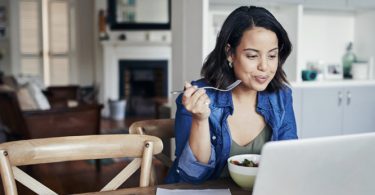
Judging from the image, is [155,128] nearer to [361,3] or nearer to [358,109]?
[358,109]

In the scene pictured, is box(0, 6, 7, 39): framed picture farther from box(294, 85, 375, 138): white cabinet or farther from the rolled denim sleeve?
the rolled denim sleeve

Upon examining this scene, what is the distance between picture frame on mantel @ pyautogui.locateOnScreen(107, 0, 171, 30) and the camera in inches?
264

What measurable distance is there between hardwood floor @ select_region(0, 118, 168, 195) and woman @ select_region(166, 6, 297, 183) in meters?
1.99

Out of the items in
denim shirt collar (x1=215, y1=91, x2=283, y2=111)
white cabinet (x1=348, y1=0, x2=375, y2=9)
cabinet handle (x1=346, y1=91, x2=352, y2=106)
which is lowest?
cabinet handle (x1=346, y1=91, x2=352, y2=106)

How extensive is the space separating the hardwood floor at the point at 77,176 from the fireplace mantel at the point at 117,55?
2758 mm

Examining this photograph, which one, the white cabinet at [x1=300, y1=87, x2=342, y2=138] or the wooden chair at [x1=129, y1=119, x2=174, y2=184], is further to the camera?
the white cabinet at [x1=300, y1=87, x2=342, y2=138]

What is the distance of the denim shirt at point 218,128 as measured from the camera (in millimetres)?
1154

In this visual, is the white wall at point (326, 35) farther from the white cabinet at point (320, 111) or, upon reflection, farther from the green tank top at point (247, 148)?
the green tank top at point (247, 148)

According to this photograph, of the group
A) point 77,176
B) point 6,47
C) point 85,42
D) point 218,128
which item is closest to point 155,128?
point 218,128

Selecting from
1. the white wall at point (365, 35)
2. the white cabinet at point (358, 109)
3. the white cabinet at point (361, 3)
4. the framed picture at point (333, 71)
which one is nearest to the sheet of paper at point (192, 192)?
the white cabinet at point (358, 109)

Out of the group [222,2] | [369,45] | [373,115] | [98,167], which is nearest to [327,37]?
[369,45]

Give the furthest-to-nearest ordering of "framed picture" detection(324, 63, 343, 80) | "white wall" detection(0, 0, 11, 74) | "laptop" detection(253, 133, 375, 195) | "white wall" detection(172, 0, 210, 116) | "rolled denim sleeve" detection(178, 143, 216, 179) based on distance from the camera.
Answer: "white wall" detection(0, 0, 11, 74) → "framed picture" detection(324, 63, 343, 80) → "white wall" detection(172, 0, 210, 116) → "rolled denim sleeve" detection(178, 143, 216, 179) → "laptop" detection(253, 133, 375, 195)

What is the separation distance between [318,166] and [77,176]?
3.23m

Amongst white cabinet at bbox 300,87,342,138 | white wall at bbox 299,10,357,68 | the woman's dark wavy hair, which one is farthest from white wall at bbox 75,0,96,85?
the woman's dark wavy hair
